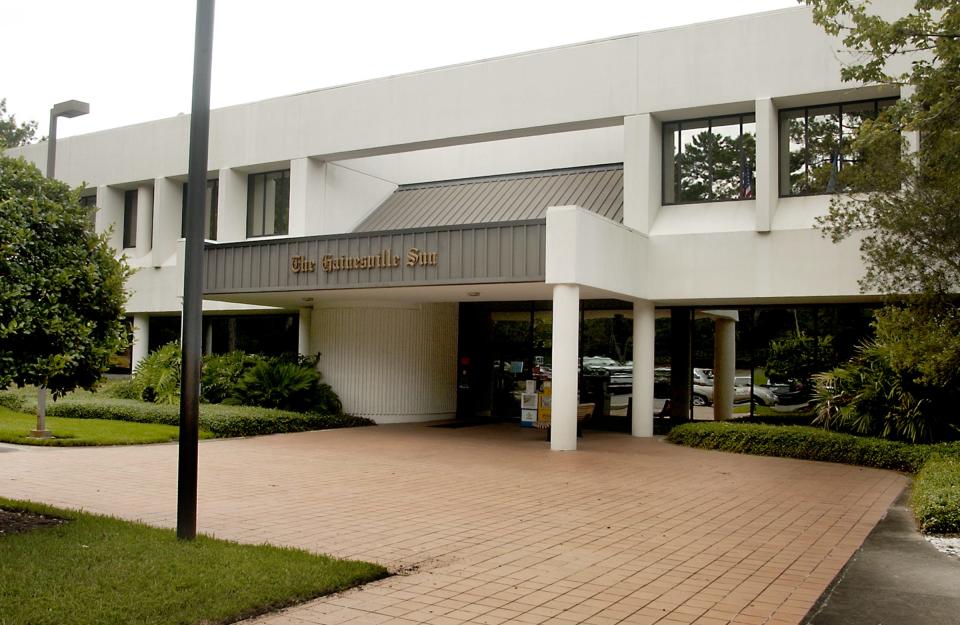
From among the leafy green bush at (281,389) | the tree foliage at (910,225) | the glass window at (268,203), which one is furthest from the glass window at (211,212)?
the tree foliage at (910,225)

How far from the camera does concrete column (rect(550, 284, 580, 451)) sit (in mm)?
15891

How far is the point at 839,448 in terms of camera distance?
48.9ft

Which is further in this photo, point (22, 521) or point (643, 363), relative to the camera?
point (643, 363)

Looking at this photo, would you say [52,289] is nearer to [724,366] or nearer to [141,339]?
[724,366]

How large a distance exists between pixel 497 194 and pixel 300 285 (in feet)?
20.3

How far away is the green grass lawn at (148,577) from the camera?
553cm

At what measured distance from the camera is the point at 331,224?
2347cm

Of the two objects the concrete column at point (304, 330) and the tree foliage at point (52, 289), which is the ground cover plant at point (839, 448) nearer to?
the tree foliage at point (52, 289)

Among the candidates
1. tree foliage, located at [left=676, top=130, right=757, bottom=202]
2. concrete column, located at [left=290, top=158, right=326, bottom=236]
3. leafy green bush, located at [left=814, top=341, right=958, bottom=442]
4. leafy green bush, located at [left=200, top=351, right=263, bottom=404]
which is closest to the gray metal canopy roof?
concrete column, located at [left=290, top=158, right=326, bottom=236]

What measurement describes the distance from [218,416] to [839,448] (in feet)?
39.7

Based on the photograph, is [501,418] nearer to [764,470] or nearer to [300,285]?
[300,285]

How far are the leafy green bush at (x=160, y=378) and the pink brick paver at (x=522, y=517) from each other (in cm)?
593

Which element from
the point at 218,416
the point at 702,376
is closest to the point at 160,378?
the point at 218,416

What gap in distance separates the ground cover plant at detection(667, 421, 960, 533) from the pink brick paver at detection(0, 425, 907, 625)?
45 centimetres
